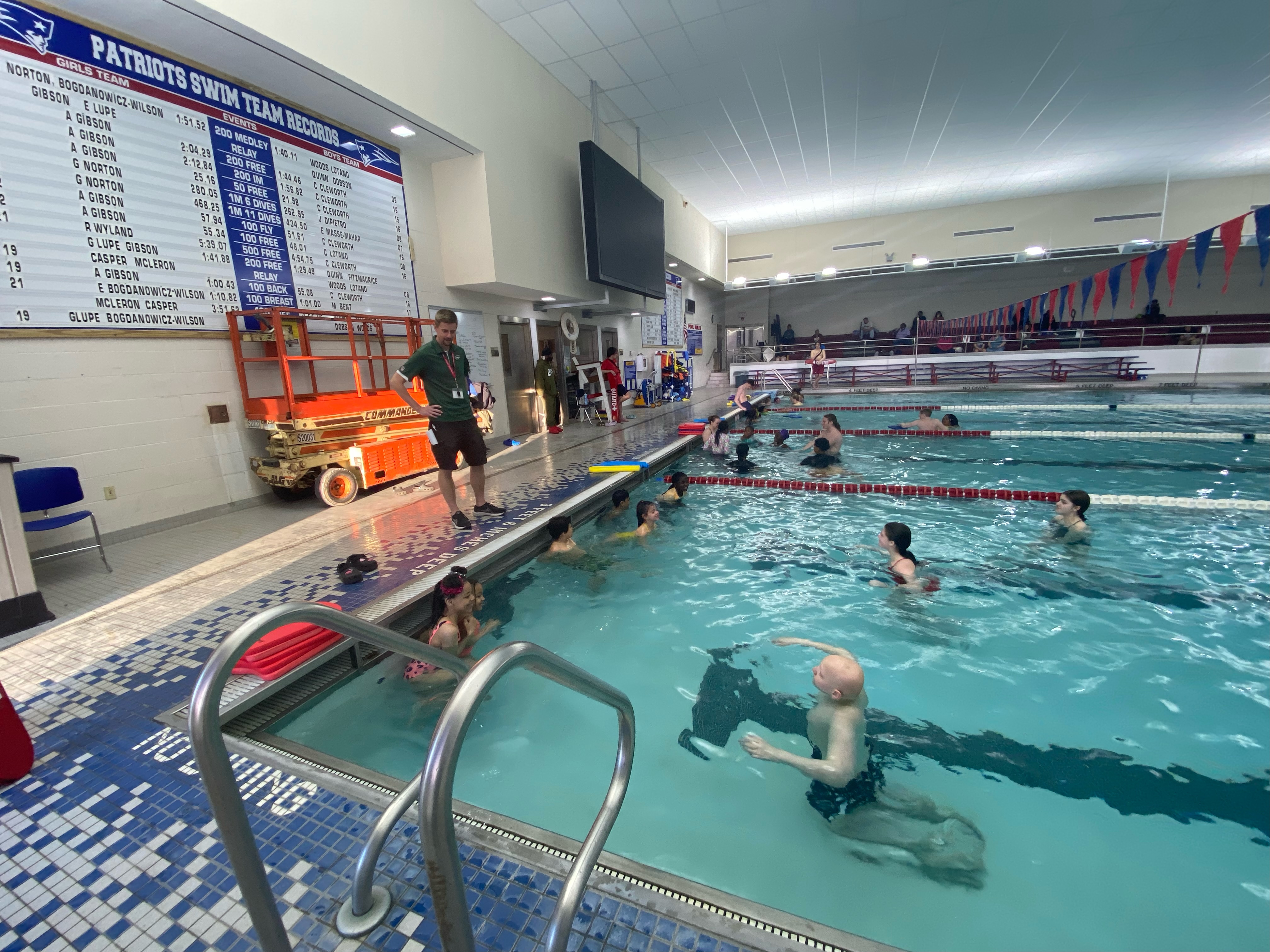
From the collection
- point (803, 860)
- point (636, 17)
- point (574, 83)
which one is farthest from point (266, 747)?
point (574, 83)

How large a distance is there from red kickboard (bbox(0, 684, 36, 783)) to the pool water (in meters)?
0.70

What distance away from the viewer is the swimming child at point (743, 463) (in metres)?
6.32

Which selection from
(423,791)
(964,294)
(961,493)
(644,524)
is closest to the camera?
(423,791)

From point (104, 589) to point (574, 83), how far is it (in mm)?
8568

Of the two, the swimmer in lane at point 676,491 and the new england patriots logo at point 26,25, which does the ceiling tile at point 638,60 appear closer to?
the new england patriots logo at point 26,25

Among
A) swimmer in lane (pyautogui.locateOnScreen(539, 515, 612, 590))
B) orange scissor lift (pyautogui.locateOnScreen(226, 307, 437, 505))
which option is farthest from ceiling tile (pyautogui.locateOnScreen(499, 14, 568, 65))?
swimmer in lane (pyautogui.locateOnScreen(539, 515, 612, 590))

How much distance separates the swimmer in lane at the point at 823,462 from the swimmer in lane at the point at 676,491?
176 cm

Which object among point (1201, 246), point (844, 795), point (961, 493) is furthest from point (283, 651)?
point (1201, 246)

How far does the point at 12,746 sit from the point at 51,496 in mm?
2694

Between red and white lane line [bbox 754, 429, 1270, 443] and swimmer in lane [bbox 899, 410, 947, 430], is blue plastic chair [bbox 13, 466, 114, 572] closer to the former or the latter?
red and white lane line [bbox 754, 429, 1270, 443]

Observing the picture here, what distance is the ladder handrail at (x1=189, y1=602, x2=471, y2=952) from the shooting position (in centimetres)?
90

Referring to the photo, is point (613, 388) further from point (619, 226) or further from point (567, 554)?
point (567, 554)

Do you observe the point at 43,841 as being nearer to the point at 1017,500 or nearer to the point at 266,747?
the point at 266,747

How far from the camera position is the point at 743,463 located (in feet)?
21.0
